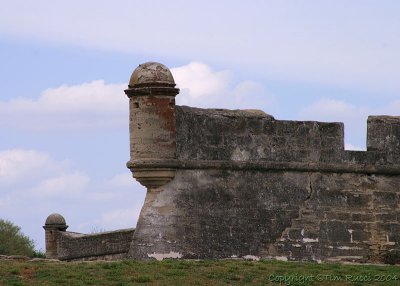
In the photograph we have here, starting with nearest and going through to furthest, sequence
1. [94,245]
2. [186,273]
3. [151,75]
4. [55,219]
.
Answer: [186,273] < [151,75] < [94,245] < [55,219]

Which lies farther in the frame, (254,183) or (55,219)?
(55,219)

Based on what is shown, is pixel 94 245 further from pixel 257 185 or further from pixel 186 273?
pixel 186 273

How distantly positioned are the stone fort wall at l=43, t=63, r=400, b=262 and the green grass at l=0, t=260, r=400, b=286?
3.20 feet

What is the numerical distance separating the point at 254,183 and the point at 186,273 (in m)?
3.28

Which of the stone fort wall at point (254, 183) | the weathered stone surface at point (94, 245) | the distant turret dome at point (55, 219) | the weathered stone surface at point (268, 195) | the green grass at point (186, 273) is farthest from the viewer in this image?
the distant turret dome at point (55, 219)

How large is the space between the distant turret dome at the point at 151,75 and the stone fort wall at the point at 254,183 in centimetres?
2

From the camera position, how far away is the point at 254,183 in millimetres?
20734

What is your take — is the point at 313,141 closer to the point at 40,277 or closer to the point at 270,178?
the point at 270,178

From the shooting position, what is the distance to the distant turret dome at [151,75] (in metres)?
20.0

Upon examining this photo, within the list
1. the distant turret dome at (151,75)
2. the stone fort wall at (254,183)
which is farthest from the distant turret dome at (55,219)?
the distant turret dome at (151,75)

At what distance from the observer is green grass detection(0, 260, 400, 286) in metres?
17.3

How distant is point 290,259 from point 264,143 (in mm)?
2028

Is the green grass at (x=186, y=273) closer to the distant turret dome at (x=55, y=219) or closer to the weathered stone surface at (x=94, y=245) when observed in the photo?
the weathered stone surface at (x=94, y=245)

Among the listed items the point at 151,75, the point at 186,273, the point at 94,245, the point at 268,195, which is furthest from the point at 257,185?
the point at 94,245
